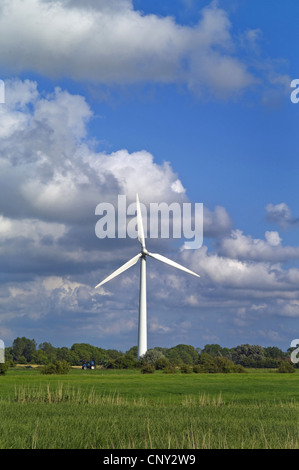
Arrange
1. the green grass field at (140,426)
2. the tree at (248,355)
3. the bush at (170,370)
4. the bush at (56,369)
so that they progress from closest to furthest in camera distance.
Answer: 1. the green grass field at (140,426)
2. the bush at (56,369)
3. the bush at (170,370)
4. the tree at (248,355)

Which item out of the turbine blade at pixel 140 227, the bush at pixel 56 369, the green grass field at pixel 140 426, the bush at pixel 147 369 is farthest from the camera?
the bush at pixel 147 369

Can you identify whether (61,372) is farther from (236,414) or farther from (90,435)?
(90,435)

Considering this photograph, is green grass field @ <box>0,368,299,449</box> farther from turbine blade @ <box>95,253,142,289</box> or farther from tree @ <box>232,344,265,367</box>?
tree @ <box>232,344,265,367</box>

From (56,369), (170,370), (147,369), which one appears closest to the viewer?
(56,369)

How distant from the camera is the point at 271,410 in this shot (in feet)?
150

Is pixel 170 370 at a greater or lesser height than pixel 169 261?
lesser

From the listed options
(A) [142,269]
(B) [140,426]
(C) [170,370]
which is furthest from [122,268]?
(B) [140,426]

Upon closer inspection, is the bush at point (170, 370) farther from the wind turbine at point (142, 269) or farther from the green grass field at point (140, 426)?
the green grass field at point (140, 426)

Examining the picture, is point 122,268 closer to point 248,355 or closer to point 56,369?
point 56,369

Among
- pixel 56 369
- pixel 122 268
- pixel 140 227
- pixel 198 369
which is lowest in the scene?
pixel 198 369

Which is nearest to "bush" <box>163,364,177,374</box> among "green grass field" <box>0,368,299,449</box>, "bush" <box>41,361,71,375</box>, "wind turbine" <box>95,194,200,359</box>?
"wind turbine" <box>95,194,200,359</box>

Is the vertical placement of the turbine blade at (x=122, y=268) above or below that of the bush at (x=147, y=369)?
above

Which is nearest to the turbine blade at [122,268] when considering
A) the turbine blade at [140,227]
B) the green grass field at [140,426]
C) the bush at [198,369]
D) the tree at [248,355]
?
the turbine blade at [140,227]
